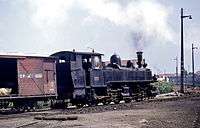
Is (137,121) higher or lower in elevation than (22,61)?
lower

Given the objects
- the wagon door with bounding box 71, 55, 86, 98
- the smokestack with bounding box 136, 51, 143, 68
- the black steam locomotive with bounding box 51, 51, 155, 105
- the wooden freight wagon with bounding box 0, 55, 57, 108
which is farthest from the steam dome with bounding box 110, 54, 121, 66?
the wooden freight wagon with bounding box 0, 55, 57, 108

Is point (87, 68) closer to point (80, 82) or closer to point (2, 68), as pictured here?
point (80, 82)

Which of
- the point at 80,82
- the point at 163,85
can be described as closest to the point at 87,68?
the point at 80,82

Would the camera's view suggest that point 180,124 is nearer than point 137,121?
Yes

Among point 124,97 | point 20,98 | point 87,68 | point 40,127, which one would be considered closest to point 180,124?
point 40,127

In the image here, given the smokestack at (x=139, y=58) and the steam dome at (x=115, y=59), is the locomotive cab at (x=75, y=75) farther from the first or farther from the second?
the smokestack at (x=139, y=58)

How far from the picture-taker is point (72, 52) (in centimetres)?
2411

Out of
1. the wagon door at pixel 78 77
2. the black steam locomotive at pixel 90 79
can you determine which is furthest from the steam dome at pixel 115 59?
the wagon door at pixel 78 77

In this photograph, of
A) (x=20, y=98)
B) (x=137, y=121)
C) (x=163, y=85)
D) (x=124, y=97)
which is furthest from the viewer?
(x=163, y=85)

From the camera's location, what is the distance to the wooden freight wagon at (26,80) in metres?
20.9

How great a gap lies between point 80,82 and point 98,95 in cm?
250

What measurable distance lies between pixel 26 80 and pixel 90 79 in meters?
4.94

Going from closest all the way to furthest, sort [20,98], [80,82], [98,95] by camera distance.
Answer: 1. [20,98]
2. [80,82]
3. [98,95]

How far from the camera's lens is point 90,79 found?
81.5ft
